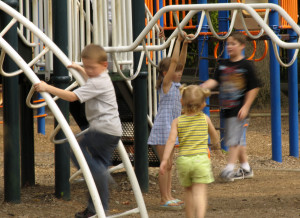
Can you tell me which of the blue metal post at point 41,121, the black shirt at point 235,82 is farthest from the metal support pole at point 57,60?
the blue metal post at point 41,121

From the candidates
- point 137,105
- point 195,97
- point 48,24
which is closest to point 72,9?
point 48,24

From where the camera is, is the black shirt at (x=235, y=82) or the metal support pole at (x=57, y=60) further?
the metal support pole at (x=57, y=60)

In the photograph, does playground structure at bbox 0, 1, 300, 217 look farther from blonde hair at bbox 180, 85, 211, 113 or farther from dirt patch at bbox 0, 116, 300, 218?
dirt patch at bbox 0, 116, 300, 218

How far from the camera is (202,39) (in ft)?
32.1

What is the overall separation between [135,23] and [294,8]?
5.08 m

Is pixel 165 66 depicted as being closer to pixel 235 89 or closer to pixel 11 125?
pixel 235 89

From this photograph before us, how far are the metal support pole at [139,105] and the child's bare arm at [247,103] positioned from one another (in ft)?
4.98

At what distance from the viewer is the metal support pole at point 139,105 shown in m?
6.18

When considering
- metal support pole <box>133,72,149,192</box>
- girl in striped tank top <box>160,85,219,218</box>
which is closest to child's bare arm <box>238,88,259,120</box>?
girl in striped tank top <box>160,85,219,218</box>

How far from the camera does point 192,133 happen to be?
4.27 meters

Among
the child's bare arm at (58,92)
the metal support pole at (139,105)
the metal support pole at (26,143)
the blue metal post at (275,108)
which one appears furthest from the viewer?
the blue metal post at (275,108)

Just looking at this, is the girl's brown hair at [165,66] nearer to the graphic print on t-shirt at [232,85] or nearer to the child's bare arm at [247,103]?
the graphic print on t-shirt at [232,85]

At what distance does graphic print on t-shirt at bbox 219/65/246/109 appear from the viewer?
16.4 feet

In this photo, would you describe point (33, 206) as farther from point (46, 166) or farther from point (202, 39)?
point (202, 39)
